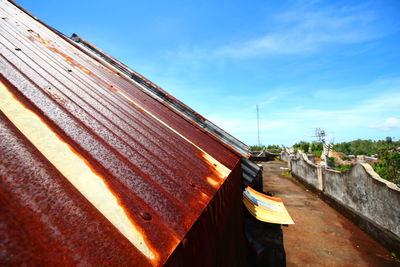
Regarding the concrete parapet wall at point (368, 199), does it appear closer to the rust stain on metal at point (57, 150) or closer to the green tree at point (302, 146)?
the rust stain on metal at point (57, 150)

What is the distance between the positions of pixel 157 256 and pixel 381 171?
15442mm

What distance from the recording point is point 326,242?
783 cm

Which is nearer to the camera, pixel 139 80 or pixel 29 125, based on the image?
pixel 29 125

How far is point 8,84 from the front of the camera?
A: 1113 mm

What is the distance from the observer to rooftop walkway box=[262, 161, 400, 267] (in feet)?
21.7

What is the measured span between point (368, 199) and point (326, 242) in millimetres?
2392

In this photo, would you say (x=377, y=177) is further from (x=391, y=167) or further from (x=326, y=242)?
(x=391, y=167)

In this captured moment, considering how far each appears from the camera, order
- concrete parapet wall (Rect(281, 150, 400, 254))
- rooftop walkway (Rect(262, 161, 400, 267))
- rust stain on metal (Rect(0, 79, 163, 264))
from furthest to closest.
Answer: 1. concrete parapet wall (Rect(281, 150, 400, 254))
2. rooftop walkway (Rect(262, 161, 400, 267))
3. rust stain on metal (Rect(0, 79, 163, 264))

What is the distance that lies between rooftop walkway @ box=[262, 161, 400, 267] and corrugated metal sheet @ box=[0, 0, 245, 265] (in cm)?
722

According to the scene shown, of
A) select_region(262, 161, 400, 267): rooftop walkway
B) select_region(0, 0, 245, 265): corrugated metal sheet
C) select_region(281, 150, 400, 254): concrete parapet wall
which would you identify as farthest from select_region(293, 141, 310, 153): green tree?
select_region(0, 0, 245, 265): corrugated metal sheet

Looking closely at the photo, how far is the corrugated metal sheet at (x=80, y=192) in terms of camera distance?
17.9 inches

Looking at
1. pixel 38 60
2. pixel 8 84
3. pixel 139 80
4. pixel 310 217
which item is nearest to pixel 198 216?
pixel 8 84

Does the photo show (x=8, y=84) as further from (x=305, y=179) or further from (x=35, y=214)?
(x=305, y=179)

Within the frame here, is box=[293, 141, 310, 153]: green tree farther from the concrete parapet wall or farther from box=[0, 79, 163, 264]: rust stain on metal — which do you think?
box=[0, 79, 163, 264]: rust stain on metal
